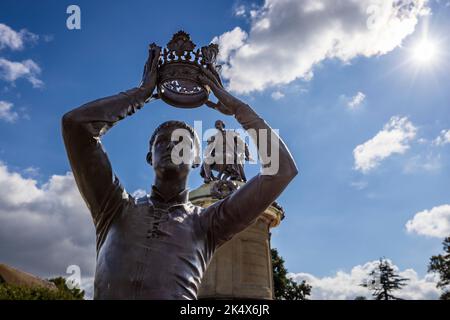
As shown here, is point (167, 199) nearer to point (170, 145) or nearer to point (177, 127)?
point (170, 145)

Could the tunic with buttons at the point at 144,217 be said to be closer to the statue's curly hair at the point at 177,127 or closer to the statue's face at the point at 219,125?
the statue's curly hair at the point at 177,127

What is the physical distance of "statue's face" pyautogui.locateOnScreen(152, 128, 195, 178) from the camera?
3.01 meters

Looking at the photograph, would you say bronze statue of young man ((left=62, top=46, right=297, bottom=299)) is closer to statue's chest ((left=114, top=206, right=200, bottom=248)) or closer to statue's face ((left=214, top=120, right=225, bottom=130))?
statue's chest ((left=114, top=206, right=200, bottom=248))

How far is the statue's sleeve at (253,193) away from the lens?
2.88m

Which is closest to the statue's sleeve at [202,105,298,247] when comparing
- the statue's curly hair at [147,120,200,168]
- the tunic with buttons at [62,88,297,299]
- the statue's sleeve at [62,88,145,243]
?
the tunic with buttons at [62,88,297,299]

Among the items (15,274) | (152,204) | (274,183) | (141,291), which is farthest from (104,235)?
(15,274)

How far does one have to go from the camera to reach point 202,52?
3.71 metres

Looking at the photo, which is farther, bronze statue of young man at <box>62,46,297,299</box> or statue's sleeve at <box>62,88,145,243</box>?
statue's sleeve at <box>62,88,145,243</box>

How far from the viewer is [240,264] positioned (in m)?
11.2

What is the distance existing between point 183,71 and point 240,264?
8.46m

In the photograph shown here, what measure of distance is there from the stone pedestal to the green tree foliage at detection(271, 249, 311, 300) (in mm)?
17437

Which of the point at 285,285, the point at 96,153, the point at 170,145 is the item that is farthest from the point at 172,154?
the point at 285,285
